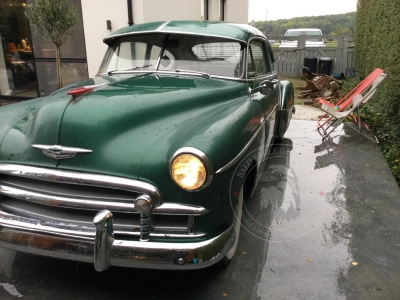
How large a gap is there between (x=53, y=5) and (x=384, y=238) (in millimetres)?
6410

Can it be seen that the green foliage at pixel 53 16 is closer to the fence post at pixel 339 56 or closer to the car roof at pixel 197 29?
the car roof at pixel 197 29

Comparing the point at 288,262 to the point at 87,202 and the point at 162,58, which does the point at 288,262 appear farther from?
the point at 162,58

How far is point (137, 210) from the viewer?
6.16ft

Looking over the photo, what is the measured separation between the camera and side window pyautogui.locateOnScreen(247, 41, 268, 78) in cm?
345

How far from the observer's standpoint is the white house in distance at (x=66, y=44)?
7.48m

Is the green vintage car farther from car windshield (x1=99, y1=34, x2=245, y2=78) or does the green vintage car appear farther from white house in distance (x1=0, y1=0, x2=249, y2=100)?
white house in distance (x1=0, y1=0, x2=249, y2=100)

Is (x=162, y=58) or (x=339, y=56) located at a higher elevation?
(x=162, y=58)

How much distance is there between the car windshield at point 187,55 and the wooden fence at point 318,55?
1027 cm

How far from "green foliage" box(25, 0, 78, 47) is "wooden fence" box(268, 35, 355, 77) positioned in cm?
858

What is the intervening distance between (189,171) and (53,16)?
230 inches

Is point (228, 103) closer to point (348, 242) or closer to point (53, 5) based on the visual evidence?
point (348, 242)

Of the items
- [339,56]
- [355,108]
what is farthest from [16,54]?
[339,56]

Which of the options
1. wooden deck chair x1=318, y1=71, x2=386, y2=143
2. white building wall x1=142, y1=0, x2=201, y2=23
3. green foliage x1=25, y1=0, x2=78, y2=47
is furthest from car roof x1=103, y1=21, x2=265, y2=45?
white building wall x1=142, y1=0, x2=201, y2=23

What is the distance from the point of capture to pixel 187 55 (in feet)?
10.9
